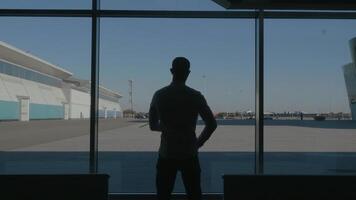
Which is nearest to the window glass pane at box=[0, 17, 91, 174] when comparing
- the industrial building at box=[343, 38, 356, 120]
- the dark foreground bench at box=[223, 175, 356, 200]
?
the dark foreground bench at box=[223, 175, 356, 200]

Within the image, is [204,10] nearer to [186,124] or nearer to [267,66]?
[267,66]

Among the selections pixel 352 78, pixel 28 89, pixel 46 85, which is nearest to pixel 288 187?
pixel 352 78

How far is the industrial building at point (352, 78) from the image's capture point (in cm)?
782

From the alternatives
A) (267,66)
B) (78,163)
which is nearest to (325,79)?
(267,66)

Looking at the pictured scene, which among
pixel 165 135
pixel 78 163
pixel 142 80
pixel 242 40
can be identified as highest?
pixel 242 40

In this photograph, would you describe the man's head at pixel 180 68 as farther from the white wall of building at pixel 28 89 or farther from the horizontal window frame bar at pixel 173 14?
the white wall of building at pixel 28 89

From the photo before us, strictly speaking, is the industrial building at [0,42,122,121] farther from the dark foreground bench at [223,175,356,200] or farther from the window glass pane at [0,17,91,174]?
the dark foreground bench at [223,175,356,200]

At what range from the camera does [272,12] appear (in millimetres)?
6676

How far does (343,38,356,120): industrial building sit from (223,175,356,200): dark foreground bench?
2.39 m

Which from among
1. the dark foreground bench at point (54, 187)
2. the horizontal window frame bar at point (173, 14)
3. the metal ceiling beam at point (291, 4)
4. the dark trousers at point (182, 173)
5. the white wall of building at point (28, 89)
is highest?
the horizontal window frame bar at point (173, 14)

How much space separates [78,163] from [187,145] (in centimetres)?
644

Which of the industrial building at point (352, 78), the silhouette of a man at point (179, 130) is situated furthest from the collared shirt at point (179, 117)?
the industrial building at point (352, 78)

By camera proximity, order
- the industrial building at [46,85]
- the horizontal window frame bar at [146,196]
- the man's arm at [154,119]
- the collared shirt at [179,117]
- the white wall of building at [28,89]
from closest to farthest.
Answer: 1. the collared shirt at [179,117]
2. the man's arm at [154,119]
3. the horizontal window frame bar at [146,196]
4. the industrial building at [46,85]
5. the white wall of building at [28,89]

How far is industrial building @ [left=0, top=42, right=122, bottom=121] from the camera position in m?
7.22
